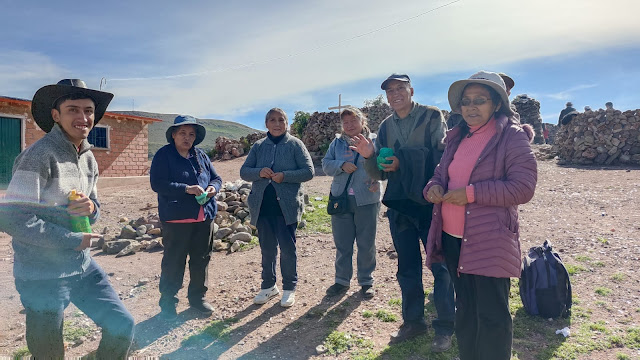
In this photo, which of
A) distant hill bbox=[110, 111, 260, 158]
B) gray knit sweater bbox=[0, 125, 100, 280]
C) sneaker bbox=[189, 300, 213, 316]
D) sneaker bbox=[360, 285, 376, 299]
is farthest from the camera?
distant hill bbox=[110, 111, 260, 158]

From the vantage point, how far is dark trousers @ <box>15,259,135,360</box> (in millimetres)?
2320

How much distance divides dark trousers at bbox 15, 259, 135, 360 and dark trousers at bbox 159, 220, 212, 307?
4.69ft

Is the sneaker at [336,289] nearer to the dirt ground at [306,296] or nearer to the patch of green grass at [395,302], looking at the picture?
the dirt ground at [306,296]

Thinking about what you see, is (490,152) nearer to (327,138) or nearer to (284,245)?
(284,245)

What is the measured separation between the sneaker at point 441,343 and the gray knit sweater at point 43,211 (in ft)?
8.90

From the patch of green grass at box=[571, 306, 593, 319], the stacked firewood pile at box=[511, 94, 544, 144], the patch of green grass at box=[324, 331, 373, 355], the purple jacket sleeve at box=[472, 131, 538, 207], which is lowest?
the patch of green grass at box=[324, 331, 373, 355]

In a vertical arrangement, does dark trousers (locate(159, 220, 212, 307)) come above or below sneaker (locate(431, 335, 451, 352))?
above

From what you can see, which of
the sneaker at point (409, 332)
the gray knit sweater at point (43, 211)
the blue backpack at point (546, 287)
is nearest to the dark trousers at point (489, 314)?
the sneaker at point (409, 332)

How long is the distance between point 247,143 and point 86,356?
21.8 metres

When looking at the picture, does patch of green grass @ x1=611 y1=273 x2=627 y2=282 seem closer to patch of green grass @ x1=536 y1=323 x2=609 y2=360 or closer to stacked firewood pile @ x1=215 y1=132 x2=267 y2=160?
patch of green grass @ x1=536 y1=323 x2=609 y2=360

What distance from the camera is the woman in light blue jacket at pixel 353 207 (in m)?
4.39

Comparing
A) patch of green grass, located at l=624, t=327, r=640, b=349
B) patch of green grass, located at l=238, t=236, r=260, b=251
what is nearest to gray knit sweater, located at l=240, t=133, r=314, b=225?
patch of green grass, located at l=238, t=236, r=260, b=251

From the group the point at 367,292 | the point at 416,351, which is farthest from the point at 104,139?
the point at 416,351

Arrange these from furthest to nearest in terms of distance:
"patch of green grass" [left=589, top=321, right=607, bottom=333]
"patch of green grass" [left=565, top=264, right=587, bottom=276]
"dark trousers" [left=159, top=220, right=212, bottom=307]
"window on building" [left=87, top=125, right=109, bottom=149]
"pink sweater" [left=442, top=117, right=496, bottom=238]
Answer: "window on building" [left=87, top=125, right=109, bottom=149] < "patch of green grass" [left=565, top=264, right=587, bottom=276] < "dark trousers" [left=159, top=220, right=212, bottom=307] < "patch of green grass" [left=589, top=321, right=607, bottom=333] < "pink sweater" [left=442, top=117, right=496, bottom=238]
